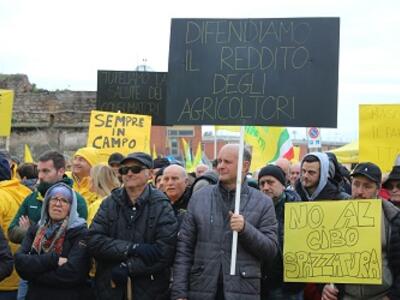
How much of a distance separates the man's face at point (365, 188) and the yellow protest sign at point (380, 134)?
2.73 metres

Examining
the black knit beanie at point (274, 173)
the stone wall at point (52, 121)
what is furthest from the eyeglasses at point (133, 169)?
the stone wall at point (52, 121)

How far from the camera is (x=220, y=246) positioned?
16.0 ft

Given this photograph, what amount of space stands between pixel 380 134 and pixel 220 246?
3902 millimetres

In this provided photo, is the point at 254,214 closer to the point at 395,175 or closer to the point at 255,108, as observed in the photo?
the point at 255,108

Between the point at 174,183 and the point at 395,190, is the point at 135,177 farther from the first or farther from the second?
the point at 395,190

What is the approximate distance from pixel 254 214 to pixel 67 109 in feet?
63.5

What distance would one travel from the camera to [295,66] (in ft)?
17.0

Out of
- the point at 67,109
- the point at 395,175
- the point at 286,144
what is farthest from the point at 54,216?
the point at 67,109

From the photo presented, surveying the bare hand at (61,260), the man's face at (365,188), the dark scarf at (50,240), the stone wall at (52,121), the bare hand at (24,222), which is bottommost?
the bare hand at (61,260)

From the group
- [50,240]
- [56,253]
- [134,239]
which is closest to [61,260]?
[56,253]

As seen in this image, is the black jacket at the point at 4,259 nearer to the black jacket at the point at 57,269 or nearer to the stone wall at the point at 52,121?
the black jacket at the point at 57,269

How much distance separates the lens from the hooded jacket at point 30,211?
18.8ft

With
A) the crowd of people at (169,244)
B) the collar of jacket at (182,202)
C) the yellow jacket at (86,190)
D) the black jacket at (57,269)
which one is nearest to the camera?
the crowd of people at (169,244)

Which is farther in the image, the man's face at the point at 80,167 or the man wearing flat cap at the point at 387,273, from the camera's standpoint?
the man's face at the point at 80,167
